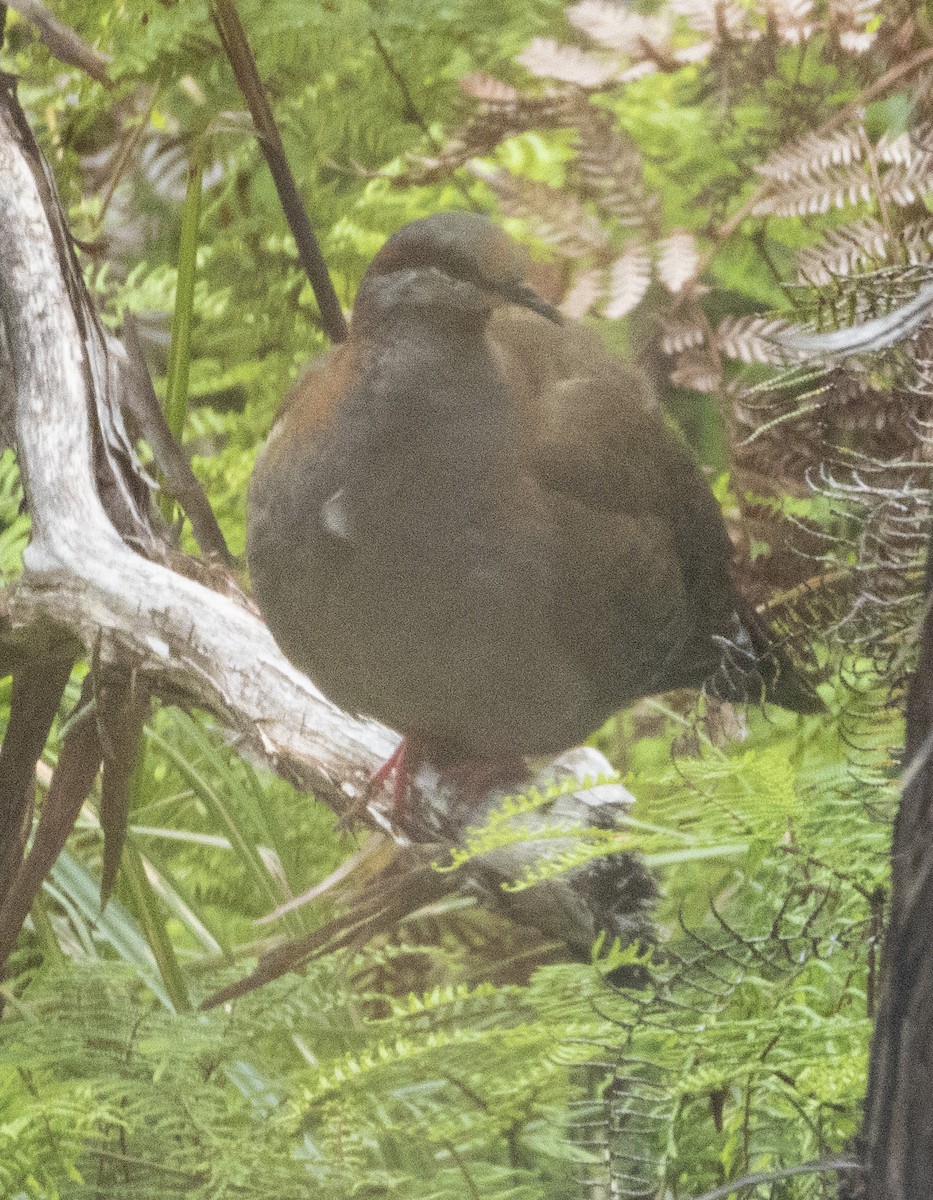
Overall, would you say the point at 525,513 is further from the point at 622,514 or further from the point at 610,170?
the point at 610,170

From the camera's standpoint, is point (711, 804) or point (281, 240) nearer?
point (711, 804)

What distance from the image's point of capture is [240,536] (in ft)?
2.65

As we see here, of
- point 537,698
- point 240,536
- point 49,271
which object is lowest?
point 537,698

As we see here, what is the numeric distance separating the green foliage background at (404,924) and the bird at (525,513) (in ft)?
0.08

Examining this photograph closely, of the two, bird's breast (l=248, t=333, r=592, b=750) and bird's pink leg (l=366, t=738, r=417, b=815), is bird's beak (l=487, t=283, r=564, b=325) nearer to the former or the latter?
bird's breast (l=248, t=333, r=592, b=750)

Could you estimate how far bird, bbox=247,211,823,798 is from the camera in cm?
69

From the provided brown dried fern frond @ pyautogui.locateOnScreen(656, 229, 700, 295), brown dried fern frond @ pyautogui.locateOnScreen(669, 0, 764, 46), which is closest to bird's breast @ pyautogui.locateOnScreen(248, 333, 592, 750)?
brown dried fern frond @ pyautogui.locateOnScreen(656, 229, 700, 295)

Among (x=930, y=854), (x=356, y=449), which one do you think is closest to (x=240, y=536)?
(x=356, y=449)

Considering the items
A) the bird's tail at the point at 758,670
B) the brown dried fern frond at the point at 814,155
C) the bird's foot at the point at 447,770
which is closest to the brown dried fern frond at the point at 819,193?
the brown dried fern frond at the point at 814,155

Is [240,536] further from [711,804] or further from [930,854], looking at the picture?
[930,854]

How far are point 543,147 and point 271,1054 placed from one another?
22.6 inches

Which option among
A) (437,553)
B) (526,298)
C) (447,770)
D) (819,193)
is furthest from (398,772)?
(819,193)

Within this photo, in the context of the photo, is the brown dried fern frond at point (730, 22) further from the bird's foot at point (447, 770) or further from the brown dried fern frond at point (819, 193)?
the bird's foot at point (447, 770)

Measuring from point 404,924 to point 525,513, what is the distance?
26 cm
